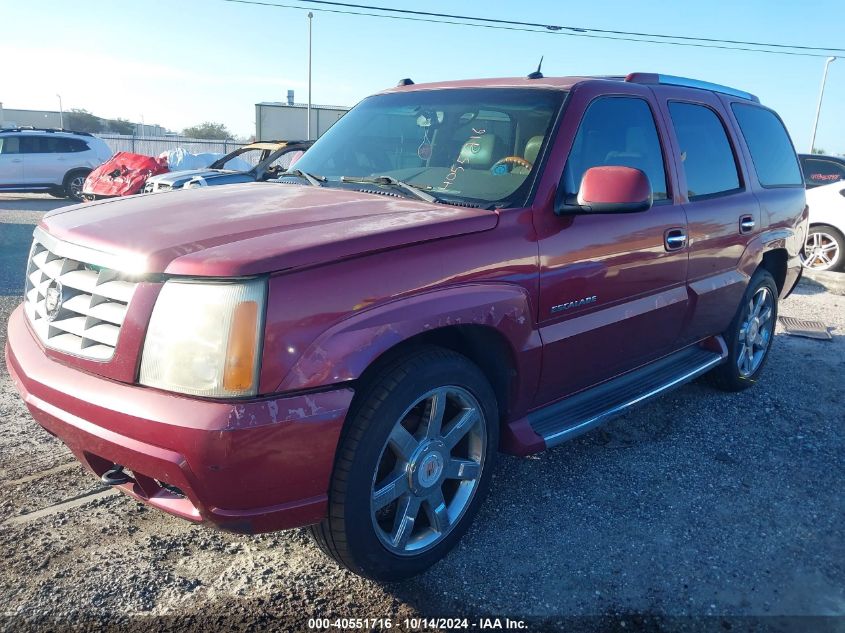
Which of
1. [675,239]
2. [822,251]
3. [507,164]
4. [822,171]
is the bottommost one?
[822,251]

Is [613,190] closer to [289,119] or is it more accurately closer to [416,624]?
[416,624]

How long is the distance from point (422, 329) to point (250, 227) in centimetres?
73

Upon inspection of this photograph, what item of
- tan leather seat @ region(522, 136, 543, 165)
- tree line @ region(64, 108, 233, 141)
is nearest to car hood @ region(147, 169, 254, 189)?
tan leather seat @ region(522, 136, 543, 165)

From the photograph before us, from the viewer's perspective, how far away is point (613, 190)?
2.85 meters

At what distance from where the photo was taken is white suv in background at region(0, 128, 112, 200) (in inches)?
677

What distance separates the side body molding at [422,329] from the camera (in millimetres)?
2189

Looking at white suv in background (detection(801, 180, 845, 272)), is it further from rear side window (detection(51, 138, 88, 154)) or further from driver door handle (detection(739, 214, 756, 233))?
rear side window (detection(51, 138, 88, 154))

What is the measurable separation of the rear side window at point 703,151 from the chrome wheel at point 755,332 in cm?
100

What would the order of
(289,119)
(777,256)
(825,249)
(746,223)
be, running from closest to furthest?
(746,223), (777,256), (825,249), (289,119)

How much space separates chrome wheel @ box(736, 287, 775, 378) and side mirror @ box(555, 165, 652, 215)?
2.37m

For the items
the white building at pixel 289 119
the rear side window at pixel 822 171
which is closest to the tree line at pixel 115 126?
the white building at pixel 289 119

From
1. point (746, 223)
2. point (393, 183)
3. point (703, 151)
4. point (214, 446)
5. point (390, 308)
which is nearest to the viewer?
point (214, 446)

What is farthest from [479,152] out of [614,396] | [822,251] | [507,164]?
[822,251]

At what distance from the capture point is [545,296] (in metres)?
2.96
